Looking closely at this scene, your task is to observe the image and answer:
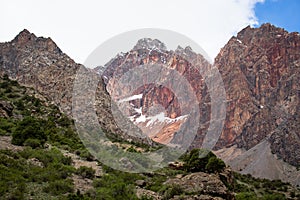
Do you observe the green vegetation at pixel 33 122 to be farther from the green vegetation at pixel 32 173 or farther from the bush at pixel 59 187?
the bush at pixel 59 187

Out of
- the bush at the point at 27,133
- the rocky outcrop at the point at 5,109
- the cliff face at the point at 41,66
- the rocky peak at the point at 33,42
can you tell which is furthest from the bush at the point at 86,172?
the rocky peak at the point at 33,42

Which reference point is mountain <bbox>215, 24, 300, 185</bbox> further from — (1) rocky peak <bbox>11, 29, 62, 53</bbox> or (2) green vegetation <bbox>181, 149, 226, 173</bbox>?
(2) green vegetation <bbox>181, 149, 226, 173</bbox>

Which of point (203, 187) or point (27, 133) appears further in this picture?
point (27, 133)

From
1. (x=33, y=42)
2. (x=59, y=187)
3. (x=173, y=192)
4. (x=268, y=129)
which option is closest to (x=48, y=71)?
(x=33, y=42)

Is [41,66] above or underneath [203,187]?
above

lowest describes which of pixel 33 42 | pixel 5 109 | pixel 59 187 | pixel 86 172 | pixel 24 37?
pixel 59 187

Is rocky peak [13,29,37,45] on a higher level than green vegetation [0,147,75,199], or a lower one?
higher

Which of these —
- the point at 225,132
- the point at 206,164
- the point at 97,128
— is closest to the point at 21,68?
the point at 97,128

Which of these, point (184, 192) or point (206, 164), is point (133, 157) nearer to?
point (206, 164)

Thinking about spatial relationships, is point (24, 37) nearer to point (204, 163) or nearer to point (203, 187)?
point (204, 163)

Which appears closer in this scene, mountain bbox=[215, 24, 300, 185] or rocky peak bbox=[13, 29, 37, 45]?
rocky peak bbox=[13, 29, 37, 45]

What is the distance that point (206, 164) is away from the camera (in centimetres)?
2816

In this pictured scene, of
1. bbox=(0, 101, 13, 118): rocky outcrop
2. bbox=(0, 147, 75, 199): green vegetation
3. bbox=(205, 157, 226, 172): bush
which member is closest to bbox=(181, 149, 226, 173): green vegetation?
bbox=(205, 157, 226, 172): bush

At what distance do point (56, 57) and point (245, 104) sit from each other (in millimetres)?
138256
